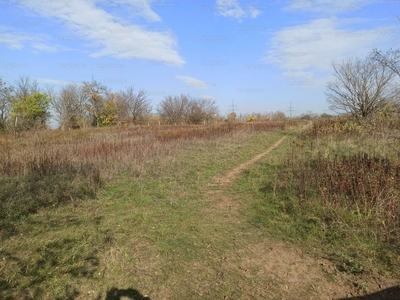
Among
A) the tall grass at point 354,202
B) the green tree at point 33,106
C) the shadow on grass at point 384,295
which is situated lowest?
the shadow on grass at point 384,295

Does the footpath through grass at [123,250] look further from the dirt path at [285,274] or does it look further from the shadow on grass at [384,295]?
the shadow on grass at [384,295]

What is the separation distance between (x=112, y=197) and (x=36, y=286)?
3.01 meters

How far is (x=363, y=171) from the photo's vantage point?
197 inches

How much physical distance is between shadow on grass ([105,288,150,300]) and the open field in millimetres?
11

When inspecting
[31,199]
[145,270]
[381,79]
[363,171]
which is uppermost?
[381,79]

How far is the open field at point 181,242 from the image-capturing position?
9.18ft

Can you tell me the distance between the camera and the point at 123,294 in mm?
2719

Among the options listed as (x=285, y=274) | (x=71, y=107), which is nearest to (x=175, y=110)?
(x=71, y=107)

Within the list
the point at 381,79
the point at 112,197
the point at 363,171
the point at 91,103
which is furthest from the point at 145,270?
the point at 91,103

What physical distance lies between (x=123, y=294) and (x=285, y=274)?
1.92 m

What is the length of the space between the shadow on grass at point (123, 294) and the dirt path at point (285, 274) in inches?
42.0

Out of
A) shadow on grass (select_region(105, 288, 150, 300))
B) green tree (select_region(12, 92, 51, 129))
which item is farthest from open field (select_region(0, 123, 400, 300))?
green tree (select_region(12, 92, 51, 129))

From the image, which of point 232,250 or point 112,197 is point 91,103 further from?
point 232,250

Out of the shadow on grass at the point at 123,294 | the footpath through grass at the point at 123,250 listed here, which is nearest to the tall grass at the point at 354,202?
the footpath through grass at the point at 123,250
